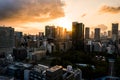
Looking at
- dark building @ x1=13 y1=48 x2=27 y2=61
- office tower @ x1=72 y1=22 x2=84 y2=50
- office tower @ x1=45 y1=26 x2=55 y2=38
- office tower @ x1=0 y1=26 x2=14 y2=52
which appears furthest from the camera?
office tower @ x1=45 y1=26 x2=55 y2=38

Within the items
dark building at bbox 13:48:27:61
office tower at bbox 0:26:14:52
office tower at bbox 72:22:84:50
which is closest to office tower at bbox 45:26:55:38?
office tower at bbox 72:22:84:50

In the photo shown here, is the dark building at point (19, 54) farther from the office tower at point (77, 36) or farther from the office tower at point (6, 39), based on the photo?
the office tower at point (77, 36)

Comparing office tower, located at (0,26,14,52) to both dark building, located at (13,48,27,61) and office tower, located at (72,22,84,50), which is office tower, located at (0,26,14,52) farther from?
office tower, located at (72,22,84,50)

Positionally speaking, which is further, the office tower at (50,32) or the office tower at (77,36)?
the office tower at (50,32)

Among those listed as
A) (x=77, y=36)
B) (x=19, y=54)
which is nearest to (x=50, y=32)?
(x=77, y=36)

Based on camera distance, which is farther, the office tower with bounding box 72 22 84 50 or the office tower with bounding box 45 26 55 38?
the office tower with bounding box 45 26 55 38

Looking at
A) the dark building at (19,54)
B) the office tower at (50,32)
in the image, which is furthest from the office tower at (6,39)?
the office tower at (50,32)

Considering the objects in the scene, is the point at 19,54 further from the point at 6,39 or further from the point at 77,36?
the point at 77,36

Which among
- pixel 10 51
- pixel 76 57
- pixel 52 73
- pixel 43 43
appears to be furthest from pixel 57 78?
pixel 43 43
